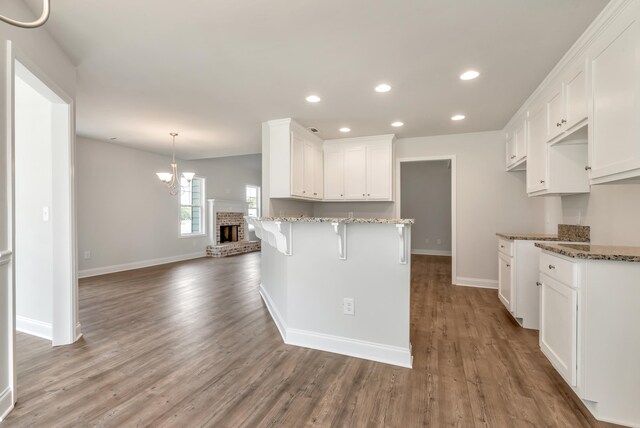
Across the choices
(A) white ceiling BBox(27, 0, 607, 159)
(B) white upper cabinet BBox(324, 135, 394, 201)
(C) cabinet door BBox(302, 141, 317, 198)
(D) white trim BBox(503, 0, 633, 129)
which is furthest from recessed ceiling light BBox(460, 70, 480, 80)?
(C) cabinet door BBox(302, 141, 317, 198)

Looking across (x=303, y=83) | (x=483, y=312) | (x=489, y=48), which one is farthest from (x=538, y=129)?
(x=303, y=83)

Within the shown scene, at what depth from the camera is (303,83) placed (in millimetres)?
2965

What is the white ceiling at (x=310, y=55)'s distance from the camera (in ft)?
6.34

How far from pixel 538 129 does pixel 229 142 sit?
4.57 m

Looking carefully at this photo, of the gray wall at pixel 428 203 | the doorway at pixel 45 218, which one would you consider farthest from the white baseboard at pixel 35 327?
the gray wall at pixel 428 203

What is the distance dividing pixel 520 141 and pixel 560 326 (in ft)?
8.44

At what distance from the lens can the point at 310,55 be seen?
2457 mm

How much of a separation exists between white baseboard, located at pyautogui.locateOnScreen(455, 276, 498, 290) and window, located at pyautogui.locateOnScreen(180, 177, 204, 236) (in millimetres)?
6176

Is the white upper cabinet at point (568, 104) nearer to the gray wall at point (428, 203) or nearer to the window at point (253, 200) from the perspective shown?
the gray wall at point (428, 203)

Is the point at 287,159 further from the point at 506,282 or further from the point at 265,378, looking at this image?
the point at 506,282

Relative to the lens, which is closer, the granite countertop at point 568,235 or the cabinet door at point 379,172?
the granite countertop at point 568,235

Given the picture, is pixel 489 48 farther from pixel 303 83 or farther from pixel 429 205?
pixel 429 205

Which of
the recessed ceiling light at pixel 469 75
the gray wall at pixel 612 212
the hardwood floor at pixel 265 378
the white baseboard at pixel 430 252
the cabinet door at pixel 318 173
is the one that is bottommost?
the hardwood floor at pixel 265 378

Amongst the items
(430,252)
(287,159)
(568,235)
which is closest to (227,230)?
(287,159)
